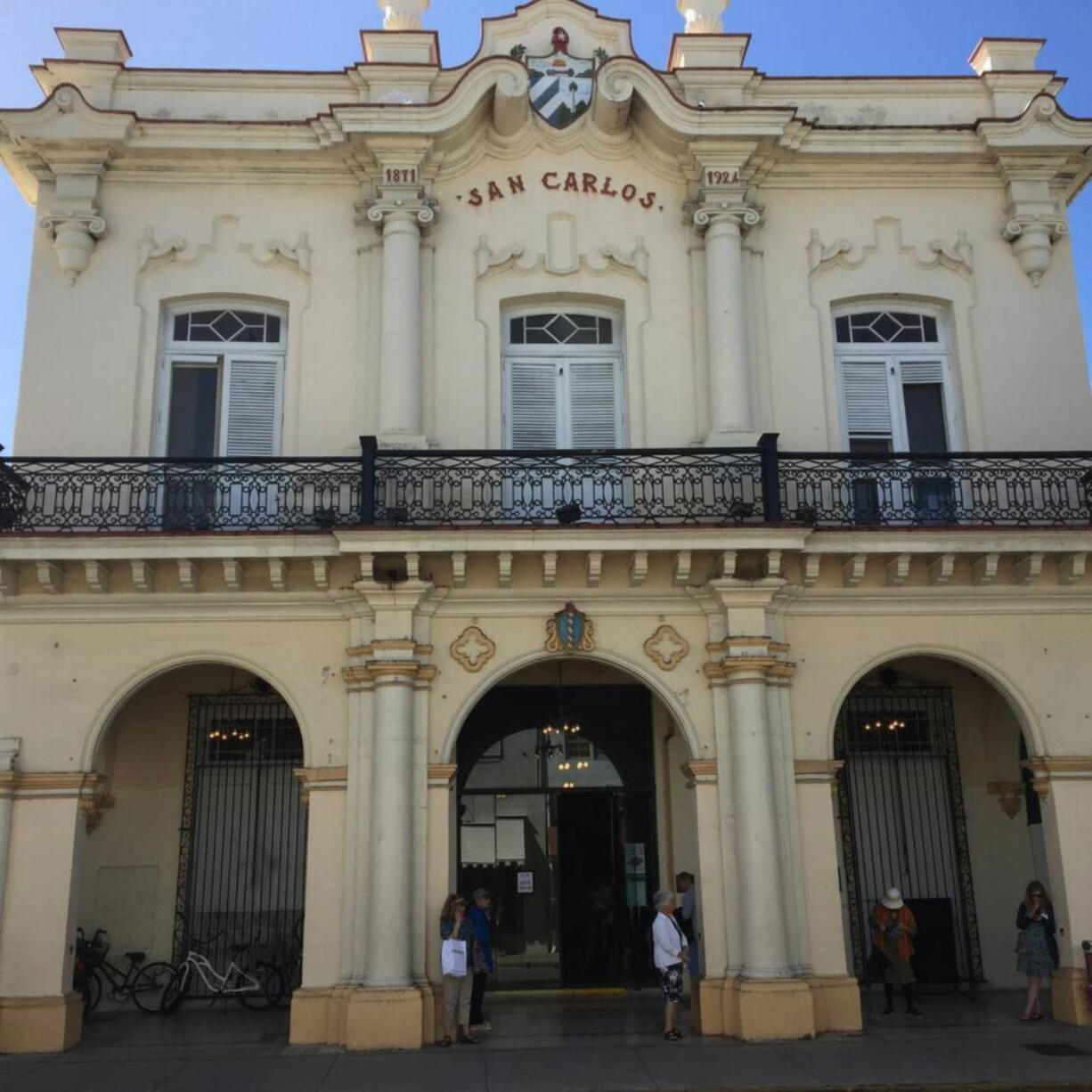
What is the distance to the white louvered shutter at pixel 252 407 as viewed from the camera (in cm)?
1462

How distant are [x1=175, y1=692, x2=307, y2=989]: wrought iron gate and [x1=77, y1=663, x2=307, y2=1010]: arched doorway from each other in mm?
12

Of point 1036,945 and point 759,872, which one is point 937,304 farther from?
point 1036,945

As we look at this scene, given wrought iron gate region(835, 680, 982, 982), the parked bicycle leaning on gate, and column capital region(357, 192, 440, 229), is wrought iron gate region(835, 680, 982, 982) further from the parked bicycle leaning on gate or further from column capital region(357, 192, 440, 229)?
column capital region(357, 192, 440, 229)

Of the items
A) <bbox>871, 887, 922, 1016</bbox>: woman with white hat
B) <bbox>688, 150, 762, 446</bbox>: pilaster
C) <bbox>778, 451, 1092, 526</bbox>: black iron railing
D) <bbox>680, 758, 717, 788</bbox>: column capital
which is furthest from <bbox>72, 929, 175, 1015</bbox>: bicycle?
<bbox>778, 451, 1092, 526</bbox>: black iron railing

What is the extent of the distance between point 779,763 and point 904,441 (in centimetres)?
440

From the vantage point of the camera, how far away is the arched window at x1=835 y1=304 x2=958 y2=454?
14938 mm

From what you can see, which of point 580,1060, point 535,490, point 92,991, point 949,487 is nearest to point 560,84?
point 535,490

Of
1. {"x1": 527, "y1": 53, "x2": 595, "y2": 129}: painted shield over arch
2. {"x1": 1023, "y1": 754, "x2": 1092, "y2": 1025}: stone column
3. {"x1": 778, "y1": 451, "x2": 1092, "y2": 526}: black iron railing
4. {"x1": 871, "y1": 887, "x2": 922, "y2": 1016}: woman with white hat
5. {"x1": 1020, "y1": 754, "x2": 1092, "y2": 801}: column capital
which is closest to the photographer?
{"x1": 1023, "y1": 754, "x2": 1092, "y2": 1025}: stone column

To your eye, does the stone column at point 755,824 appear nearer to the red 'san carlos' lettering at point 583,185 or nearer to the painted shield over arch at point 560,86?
the red 'san carlos' lettering at point 583,185

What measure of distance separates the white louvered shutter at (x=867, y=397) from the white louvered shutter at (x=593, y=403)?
2806 millimetres

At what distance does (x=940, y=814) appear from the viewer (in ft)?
52.6

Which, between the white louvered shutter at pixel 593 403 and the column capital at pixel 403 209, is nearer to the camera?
the column capital at pixel 403 209

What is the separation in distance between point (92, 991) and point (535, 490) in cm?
799

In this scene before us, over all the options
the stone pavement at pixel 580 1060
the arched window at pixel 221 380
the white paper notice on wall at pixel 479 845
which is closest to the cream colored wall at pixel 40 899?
the stone pavement at pixel 580 1060
